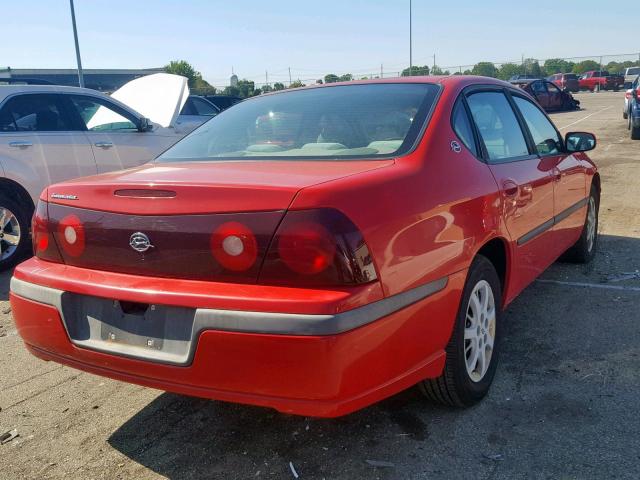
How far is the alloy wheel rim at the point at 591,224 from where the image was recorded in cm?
524

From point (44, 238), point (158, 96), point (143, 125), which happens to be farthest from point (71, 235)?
point (158, 96)

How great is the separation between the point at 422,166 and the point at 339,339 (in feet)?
3.03

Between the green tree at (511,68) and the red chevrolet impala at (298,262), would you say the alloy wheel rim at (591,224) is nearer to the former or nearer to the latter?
the red chevrolet impala at (298,262)

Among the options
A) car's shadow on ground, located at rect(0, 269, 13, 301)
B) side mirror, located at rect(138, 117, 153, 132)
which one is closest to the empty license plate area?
car's shadow on ground, located at rect(0, 269, 13, 301)

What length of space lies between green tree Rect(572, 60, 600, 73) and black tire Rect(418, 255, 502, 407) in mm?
63944

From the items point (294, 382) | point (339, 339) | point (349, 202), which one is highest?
point (349, 202)

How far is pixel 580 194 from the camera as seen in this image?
477 cm

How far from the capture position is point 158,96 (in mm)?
8172

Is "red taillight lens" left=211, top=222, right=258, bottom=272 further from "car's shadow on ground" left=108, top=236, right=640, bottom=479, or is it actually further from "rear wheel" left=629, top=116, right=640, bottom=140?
"rear wheel" left=629, top=116, right=640, bottom=140

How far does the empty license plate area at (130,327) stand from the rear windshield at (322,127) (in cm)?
96

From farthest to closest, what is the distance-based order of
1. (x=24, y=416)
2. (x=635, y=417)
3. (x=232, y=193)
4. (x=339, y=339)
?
1. (x=24, y=416)
2. (x=635, y=417)
3. (x=232, y=193)
4. (x=339, y=339)

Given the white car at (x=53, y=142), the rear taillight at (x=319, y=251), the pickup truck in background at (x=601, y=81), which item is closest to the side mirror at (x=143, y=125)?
the white car at (x=53, y=142)

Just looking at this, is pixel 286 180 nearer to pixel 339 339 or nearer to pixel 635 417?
pixel 339 339

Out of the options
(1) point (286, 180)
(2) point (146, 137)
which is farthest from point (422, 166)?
(2) point (146, 137)
